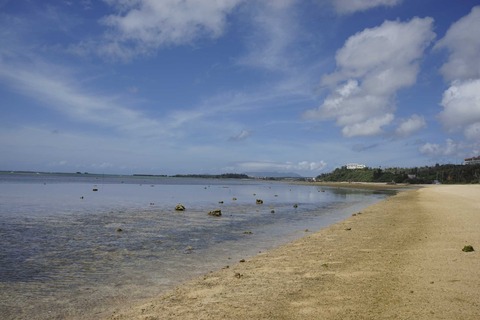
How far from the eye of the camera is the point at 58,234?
2330 cm

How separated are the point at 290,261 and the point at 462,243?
869cm

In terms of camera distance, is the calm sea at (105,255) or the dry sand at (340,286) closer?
the dry sand at (340,286)

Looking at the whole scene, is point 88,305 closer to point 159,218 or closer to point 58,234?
point 58,234

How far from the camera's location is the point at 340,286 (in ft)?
37.2

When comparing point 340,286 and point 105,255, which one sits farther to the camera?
point 105,255

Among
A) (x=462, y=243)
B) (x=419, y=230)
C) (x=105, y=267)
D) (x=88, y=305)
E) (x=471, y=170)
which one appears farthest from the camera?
(x=471, y=170)

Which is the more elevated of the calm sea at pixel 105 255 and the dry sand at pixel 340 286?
the dry sand at pixel 340 286

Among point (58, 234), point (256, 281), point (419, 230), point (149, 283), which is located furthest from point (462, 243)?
point (58, 234)

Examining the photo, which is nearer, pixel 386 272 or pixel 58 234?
pixel 386 272

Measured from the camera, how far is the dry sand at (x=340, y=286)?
912cm

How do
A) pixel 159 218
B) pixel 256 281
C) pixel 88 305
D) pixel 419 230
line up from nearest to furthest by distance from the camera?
pixel 88 305 < pixel 256 281 < pixel 419 230 < pixel 159 218

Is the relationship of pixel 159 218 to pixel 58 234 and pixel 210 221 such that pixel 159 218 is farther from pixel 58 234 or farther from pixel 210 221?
pixel 58 234

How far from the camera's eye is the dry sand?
9.12 metres

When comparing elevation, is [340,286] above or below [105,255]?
above
